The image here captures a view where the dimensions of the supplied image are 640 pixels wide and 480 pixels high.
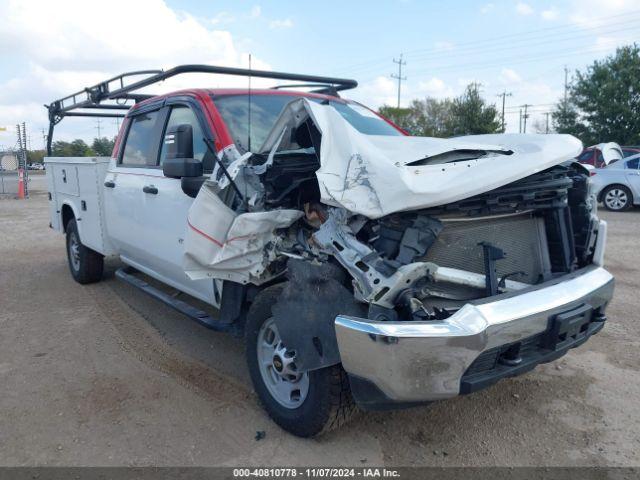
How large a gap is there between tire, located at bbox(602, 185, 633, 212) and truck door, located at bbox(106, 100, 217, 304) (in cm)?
1255

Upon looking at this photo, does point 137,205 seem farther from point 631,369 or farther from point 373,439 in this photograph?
point 631,369

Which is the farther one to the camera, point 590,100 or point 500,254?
point 590,100

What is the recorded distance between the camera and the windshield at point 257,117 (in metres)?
3.84

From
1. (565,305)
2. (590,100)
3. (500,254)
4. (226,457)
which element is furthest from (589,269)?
(590,100)

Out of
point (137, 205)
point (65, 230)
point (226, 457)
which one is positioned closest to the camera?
point (226, 457)

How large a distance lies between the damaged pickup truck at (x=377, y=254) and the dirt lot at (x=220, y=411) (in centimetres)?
36

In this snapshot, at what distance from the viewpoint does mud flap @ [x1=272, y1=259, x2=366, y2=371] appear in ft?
8.77

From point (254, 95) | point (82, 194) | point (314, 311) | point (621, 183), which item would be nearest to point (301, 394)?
point (314, 311)

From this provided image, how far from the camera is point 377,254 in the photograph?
2578 mm

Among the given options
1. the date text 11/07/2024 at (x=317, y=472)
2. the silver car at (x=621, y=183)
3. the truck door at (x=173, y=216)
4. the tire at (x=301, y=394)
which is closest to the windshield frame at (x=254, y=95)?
the truck door at (x=173, y=216)

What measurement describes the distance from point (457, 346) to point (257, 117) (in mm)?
2476

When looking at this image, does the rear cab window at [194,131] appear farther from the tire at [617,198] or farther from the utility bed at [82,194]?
the tire at [617,198]

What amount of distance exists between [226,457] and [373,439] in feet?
2.80

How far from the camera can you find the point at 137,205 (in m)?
4.79
